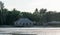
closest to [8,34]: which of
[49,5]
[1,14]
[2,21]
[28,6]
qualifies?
[2,21]

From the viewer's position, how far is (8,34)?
5.26m

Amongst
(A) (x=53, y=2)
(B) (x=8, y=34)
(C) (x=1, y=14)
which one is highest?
(A) (x=53, y=2)

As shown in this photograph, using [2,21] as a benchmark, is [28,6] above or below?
above

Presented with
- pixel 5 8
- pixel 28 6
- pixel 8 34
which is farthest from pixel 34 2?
pixel 8 34

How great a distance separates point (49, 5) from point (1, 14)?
249 cm

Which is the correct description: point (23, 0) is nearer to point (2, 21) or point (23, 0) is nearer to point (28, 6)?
point (28, 6)

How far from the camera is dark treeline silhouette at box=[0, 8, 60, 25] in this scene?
23.2 ft

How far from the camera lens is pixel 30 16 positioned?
7215 mm

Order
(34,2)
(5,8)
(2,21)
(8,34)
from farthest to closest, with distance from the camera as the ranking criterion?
1. (34,2)
2. (5,8)
3. (2,21)
4. (8,34)

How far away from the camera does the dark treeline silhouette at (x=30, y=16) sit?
7.06 m

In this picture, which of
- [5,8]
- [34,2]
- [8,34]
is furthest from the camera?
[34,2]

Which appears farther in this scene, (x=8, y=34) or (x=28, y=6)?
(x=28, y=6)

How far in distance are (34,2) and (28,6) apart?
0.44m

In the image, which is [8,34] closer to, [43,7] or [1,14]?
[1,14]
